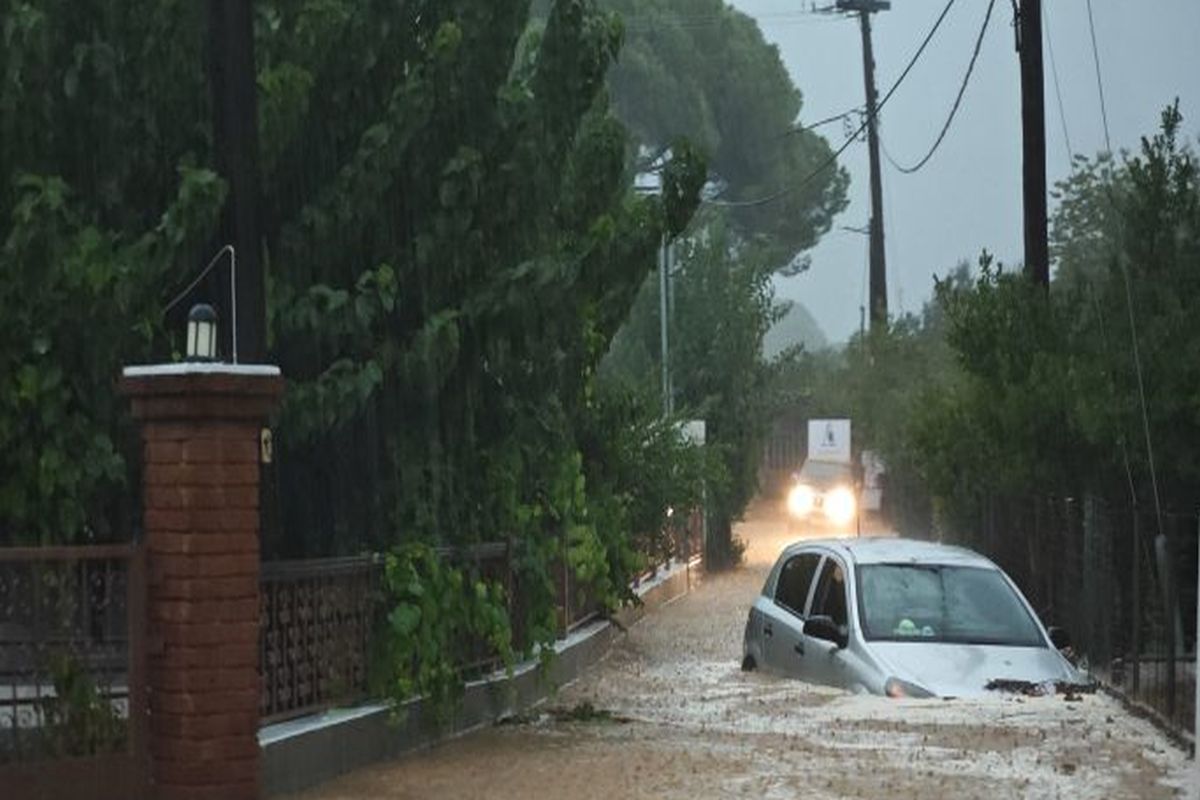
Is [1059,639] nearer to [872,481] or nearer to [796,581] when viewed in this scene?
[796,581]

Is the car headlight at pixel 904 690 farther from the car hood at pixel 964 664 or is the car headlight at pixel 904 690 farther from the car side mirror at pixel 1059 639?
the car side mirror at pixel 1059 639

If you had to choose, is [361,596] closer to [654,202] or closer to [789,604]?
[654,202]

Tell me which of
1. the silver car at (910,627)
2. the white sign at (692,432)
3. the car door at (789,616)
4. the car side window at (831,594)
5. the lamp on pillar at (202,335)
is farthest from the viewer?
the white sign at (692,432)

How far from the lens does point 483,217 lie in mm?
11555

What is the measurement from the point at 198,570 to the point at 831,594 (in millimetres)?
6820

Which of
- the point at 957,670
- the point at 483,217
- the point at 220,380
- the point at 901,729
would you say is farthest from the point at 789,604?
the point at 220,380

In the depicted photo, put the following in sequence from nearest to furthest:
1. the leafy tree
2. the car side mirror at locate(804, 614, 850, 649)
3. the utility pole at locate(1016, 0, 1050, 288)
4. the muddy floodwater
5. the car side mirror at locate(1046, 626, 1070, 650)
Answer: the muddy floodwater → the car side mirror at locate(804, 614, 850, 649) → the car side mirror at locate(1046, 626, 1070, 650) → the utility pole at locate(1016, 0, 1050, 288) → the leafy tree

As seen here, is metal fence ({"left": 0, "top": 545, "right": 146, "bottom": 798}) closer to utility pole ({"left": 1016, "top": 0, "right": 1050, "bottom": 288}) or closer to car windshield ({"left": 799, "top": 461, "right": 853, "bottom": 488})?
utility pole ({"left": 1016, "top": 0, "right": 1050, "bottom": 288})

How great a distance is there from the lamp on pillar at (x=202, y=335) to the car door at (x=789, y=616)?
6.65 meters

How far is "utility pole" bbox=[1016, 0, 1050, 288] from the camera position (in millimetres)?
23453

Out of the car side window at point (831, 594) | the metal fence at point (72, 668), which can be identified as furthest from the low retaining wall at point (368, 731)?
the car side window at point (831, 594)

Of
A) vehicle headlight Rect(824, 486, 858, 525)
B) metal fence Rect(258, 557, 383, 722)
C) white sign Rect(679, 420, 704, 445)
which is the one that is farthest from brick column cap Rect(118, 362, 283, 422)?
vehicle headlight Rect(824, 486, 858, 525)

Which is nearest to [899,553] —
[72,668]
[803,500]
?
[72,668]

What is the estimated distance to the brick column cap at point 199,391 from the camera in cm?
884
